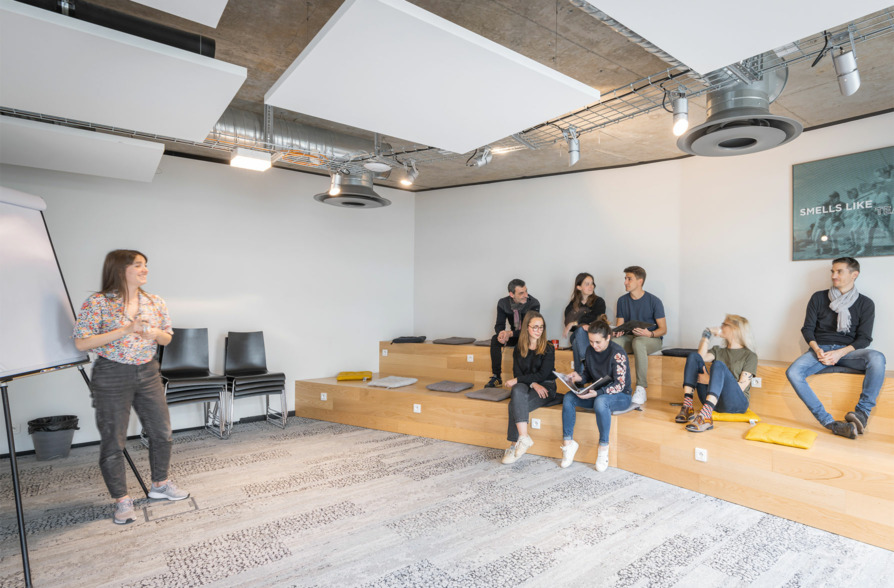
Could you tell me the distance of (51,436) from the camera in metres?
4.19

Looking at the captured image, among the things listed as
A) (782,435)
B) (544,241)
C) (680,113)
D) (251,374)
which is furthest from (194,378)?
(782,435)

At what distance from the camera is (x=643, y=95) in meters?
3.47

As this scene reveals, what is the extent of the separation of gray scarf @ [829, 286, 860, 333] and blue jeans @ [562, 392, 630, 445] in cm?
165

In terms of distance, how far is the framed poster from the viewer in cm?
394

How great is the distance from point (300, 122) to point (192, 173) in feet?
5.47

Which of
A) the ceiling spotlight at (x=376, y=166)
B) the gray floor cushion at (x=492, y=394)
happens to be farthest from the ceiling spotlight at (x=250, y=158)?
the gray floor cushion at (x=492, y=394)

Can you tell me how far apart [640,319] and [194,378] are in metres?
4.37

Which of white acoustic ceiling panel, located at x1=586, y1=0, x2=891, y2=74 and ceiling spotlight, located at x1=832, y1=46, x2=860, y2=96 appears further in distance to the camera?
ceiling spotlight, located at x1=832, y1=46, x2=860, y2=96

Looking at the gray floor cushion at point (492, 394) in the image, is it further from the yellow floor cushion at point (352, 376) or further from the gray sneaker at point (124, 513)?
the gray sneaker at point (124, 513)

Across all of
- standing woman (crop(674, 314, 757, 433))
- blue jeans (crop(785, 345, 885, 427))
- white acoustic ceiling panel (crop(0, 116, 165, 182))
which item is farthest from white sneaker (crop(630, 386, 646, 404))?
white acoustic ceiling panel (crop(0, 116, 165, 182))

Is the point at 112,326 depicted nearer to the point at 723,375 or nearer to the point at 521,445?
the point at 521,445

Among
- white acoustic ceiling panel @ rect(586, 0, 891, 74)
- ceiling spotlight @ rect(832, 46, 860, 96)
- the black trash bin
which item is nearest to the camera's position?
white acoustic ceiling panel @ rect(586, 0, 891, 74)

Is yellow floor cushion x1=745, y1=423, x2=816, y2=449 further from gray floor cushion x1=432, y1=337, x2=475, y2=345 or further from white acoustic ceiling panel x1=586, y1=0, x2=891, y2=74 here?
gray floor cushion x1=432, y1=337, x2=475, y2=345

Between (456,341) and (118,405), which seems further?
(456,341)
